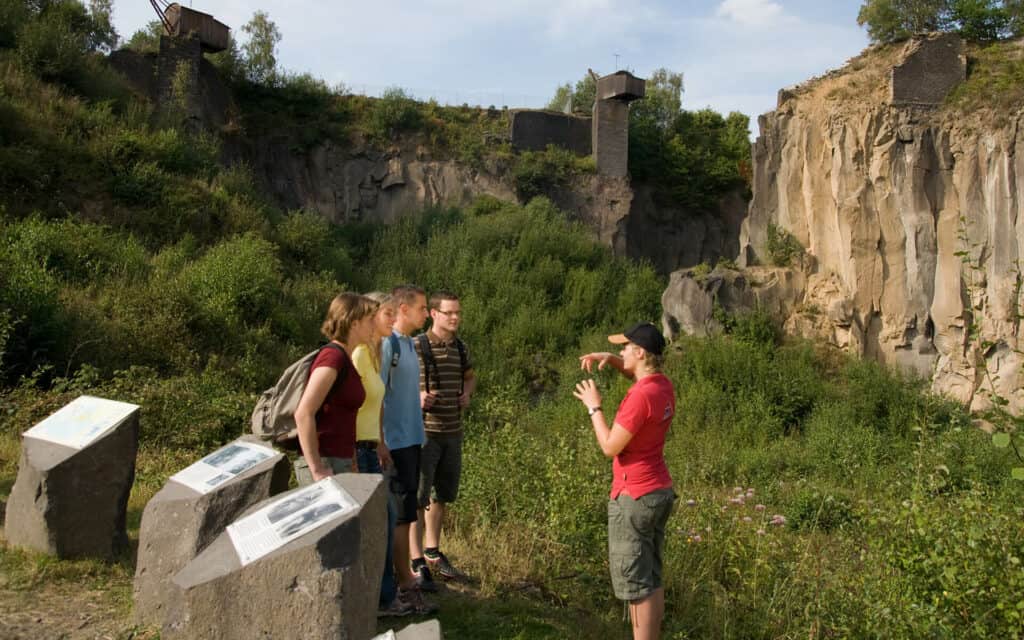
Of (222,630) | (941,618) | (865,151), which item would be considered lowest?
(941,618)

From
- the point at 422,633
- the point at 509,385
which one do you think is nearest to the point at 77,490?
the point at 422,633

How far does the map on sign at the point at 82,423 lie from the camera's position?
5.36m

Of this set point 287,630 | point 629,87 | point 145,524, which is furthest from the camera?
point 629,87

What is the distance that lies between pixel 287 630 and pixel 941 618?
10.5 feet

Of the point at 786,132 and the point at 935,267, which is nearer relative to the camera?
the point at 935,267

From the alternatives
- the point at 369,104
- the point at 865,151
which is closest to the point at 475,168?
the point at 369,104

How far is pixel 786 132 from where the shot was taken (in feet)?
74.9

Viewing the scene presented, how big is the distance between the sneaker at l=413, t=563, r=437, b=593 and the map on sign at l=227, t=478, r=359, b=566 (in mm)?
1534

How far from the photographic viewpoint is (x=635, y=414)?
4141 mm

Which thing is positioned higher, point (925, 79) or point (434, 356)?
point (925, 79)

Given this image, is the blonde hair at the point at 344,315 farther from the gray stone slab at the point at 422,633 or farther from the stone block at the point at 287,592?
the gray stone slab at the point at 422,633

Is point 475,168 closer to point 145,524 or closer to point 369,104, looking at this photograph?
point 369,104

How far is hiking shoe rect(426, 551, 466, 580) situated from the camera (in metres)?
5.36

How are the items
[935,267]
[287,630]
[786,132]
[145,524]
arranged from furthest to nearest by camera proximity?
1. [786,132]
2. [935,267]
3. [145,524]
4. [287,630]
